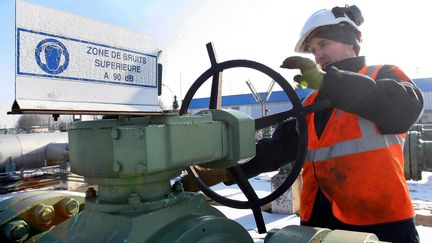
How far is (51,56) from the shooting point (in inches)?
32.8

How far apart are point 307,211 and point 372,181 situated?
382 millimetres

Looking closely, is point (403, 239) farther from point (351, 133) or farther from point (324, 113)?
point (324, 113)

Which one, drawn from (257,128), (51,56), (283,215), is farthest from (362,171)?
(283,215)

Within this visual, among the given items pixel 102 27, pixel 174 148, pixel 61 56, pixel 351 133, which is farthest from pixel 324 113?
pixel 61 56

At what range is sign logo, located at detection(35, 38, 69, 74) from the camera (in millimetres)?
823

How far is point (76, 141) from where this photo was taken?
3.34 feet

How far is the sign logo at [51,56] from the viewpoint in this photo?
0.82 meters

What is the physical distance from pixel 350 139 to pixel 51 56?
3.95 ft

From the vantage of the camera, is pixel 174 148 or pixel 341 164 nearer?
pixel 174 148

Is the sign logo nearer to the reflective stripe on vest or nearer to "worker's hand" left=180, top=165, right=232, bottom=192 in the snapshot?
"worker's hand" left=180, top=165, right=232, bottom=192

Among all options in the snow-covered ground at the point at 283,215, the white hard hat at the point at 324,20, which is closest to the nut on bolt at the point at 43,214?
the white hard hat at the point at 324,20

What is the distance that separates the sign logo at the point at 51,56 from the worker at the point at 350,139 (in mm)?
650

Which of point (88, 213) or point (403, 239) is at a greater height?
point (88, 213)

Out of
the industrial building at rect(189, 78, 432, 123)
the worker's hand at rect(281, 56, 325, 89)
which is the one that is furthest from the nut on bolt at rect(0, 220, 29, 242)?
the industrial building at rect(189, 78, 432, 123)
